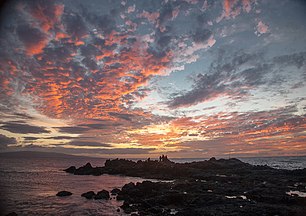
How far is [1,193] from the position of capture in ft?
149

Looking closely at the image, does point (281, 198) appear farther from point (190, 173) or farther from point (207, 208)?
point (190, 173)

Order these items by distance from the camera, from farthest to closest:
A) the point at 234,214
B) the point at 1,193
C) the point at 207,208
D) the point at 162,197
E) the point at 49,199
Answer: the point at 1,193
the point at 49,199
the point at 162,197
the point at 207,208
the point at 234,214

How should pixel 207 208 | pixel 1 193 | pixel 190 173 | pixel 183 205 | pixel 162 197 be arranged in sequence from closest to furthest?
1. pixel 207 208
2. pixel 183 205
3. pixel 162 197
4. pixel 1 193
5. pixel 190 173

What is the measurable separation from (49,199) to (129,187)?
1525 centimetres

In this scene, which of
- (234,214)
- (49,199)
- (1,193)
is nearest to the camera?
(234,214)

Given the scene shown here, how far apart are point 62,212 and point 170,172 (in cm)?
4976

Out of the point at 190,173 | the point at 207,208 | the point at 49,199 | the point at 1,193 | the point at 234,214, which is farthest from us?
the point at 190,173

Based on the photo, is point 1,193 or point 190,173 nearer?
point 1,193

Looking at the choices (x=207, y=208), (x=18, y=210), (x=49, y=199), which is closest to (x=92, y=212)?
(x=18, y=210)

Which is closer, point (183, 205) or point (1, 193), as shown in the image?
point (183, 205)

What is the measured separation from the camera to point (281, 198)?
120 ft

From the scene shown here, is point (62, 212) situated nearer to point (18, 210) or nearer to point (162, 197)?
point (18, 210)

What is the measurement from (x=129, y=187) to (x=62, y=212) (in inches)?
628

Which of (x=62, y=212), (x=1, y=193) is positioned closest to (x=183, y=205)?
(x=62, y=212)
